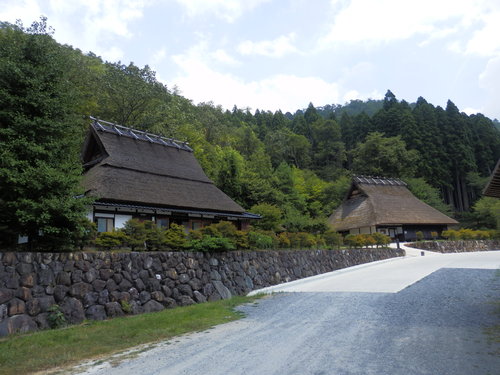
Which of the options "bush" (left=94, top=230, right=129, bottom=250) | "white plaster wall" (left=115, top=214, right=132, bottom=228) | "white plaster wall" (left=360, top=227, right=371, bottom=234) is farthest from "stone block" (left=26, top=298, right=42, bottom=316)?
"white plaster wall" (left=360, top=227, right=371, bottom=234)

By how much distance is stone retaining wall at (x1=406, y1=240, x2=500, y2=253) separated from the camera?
1131 inches

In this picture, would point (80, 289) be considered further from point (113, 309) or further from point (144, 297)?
point (144, 297)

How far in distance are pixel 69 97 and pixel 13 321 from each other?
5124 millimetres

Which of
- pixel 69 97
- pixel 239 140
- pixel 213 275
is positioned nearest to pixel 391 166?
pixel 239 140

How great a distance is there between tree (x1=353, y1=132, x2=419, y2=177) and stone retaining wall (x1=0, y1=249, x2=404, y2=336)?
36254mm

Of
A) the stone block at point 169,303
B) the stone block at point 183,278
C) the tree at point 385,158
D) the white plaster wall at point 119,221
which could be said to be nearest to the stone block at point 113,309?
the stone block at point 169,303

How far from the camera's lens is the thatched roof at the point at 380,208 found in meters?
32.2

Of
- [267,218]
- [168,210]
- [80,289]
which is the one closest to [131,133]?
[168,210]

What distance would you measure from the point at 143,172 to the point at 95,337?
1338 centimetres

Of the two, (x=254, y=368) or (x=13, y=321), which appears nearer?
(x=254, y=368)

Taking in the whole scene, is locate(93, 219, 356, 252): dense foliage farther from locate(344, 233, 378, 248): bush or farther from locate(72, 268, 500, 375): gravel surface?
locate(344, 233, 378, 248): bush

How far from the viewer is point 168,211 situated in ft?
58.3

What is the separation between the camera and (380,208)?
32938mm

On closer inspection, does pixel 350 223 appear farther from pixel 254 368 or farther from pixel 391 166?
pixel 254 368
